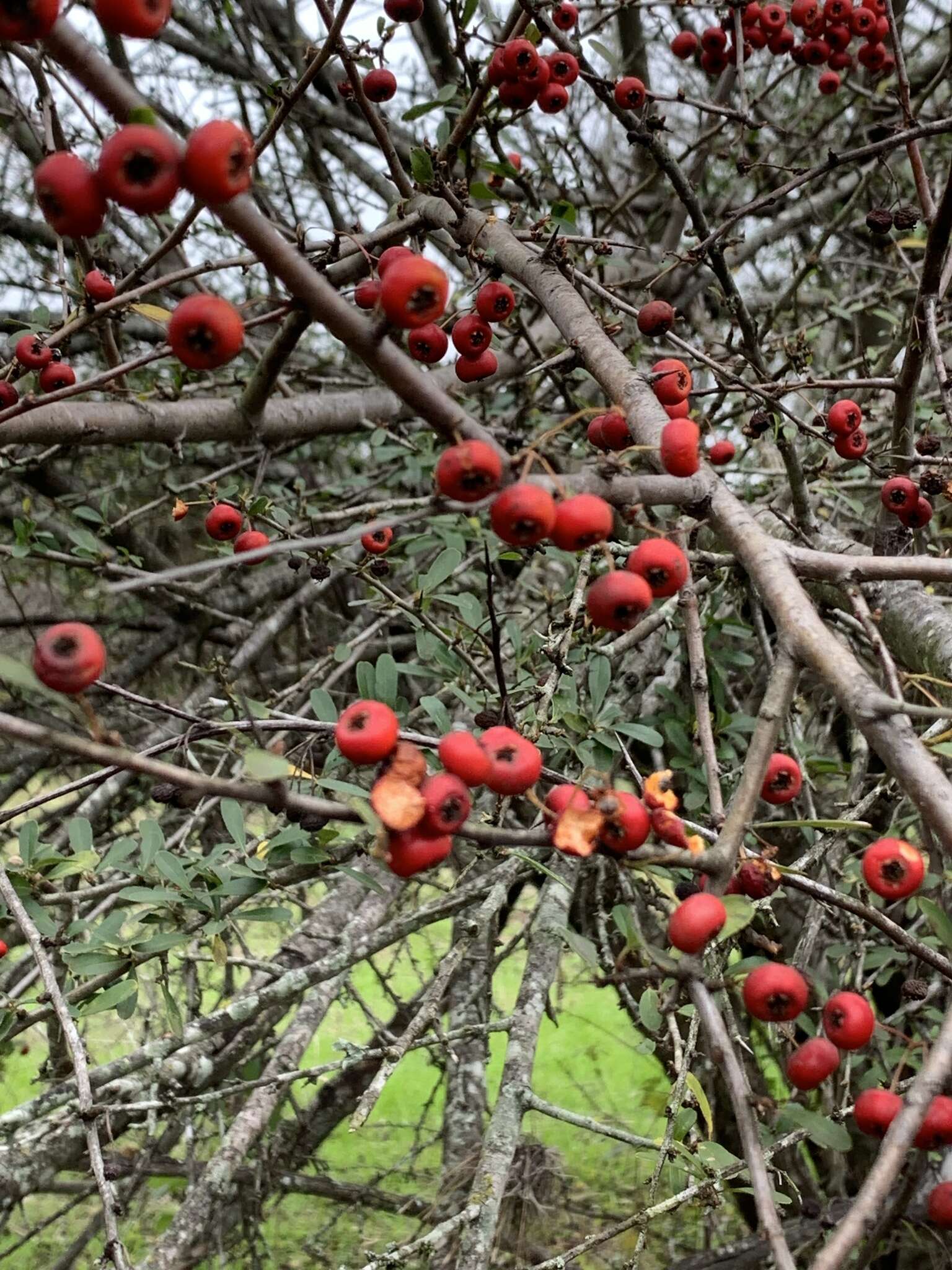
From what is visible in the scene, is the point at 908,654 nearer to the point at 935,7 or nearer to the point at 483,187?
the point at 483,187

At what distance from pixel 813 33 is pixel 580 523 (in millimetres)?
2704

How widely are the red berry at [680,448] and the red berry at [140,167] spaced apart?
60 cm

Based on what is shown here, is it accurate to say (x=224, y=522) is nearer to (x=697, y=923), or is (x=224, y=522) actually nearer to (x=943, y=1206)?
(x=697, y=923)

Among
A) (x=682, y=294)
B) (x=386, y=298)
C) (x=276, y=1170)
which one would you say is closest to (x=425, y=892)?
(x=276, y=1170)

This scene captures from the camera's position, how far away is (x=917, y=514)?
187 centimetres

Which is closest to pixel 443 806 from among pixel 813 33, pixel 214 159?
pixel 214 159

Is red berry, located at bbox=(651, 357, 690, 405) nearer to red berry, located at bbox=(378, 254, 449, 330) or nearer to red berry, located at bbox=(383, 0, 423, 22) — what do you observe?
red berry, located at bbox=(378, 254, 449, 330)

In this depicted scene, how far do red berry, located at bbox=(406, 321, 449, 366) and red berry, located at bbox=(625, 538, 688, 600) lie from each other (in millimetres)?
852

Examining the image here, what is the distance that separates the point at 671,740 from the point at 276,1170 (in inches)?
72.3

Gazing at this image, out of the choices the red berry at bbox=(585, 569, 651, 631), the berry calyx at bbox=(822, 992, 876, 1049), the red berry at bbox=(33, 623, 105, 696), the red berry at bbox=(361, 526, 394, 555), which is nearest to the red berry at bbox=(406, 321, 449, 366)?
the red berry at bbox=(361, 526, 394, 555)

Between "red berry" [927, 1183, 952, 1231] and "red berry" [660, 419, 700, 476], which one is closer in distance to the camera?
"red berry" [660, 419, 700, 476]

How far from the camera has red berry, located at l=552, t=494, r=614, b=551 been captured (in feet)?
3.18

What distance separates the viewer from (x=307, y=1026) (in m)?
2.09

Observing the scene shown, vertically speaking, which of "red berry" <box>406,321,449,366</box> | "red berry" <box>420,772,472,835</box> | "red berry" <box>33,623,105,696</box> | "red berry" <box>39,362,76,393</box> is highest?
"red berry" <box>39,362,76,393</box>
